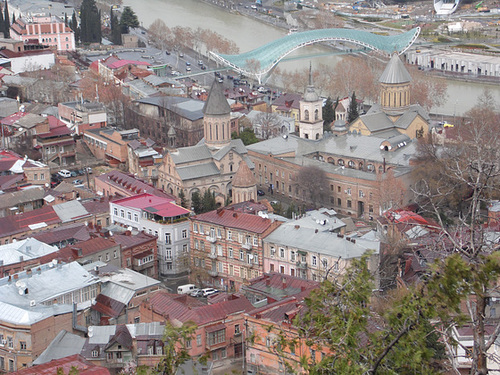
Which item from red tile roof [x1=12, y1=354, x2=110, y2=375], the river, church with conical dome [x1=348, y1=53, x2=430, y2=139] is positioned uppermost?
red tile roof [x1=12, y1=354, x2=110, y2=375]

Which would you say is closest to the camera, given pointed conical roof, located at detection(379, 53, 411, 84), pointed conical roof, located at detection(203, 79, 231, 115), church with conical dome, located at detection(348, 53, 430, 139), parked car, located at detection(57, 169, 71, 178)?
pointed conical roof, located at detection(203, 79, 231, 115)

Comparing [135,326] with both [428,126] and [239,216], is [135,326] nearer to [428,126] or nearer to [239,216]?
[239,216]

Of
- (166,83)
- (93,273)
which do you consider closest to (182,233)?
(93,273)

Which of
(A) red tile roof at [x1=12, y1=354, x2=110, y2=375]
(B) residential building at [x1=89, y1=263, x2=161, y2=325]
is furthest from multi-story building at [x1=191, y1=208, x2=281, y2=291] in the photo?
(A) red tile roof at [x1=12, y1=354, x2=110, y2=375]

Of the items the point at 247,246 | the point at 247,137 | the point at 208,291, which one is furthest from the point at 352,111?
the point at 208,291

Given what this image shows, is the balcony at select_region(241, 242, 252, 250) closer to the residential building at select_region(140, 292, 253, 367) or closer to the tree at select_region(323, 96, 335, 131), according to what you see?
the residential building at select_region(140, 292, 253, 367)

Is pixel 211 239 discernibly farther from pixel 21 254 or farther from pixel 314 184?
pixel 314 184

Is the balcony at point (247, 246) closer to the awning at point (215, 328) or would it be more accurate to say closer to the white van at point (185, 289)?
the white van at point (185, 289)
